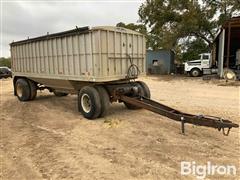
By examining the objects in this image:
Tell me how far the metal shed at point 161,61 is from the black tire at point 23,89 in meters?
22.4

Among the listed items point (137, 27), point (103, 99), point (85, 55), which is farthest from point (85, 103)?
point (137, 27)

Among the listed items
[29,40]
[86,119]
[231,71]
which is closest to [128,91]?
[86,119]

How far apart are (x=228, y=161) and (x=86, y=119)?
4683 mm

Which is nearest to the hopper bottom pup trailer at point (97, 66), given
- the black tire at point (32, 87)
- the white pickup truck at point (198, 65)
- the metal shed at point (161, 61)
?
the black tire at point (32, 87)

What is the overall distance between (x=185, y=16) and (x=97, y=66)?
2106cm

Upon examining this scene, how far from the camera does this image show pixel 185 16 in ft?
87.4

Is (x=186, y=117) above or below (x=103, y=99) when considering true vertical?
below

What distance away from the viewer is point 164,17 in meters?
29.9

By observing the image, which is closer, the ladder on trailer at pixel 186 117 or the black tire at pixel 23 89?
the ladder on trailer at pixel 186 117

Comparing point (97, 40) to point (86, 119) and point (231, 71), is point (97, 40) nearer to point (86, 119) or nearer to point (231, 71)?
point (86, 119)

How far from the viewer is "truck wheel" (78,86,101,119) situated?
322 inches

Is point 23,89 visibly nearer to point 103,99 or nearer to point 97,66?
point 103,99

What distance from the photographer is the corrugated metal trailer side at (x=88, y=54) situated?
8.09m

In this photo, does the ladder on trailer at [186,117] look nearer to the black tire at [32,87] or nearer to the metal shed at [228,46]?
the black tire at [32,87]
